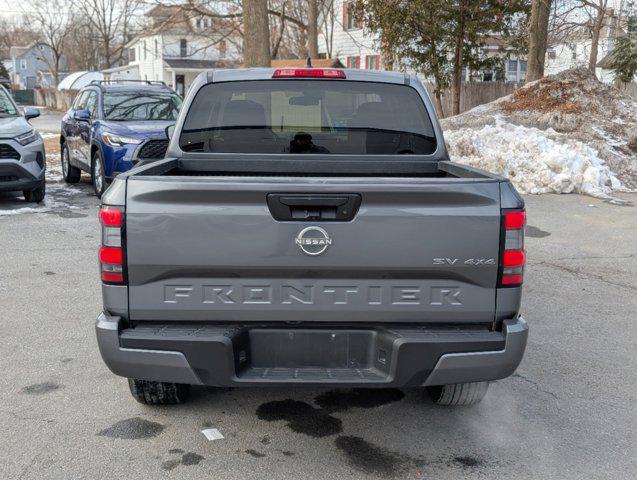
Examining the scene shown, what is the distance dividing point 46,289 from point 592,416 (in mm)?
5019

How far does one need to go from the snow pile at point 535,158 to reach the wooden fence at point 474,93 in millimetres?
9829

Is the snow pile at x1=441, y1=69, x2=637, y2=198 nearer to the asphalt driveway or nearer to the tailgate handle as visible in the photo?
the asphalt driveway

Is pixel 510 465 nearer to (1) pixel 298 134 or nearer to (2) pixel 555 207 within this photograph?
(1) pixel 298 134

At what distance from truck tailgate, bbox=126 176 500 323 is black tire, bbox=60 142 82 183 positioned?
1126cm

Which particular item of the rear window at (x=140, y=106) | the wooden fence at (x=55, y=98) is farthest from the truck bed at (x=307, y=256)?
the wooden fence at (x=55, y=98)

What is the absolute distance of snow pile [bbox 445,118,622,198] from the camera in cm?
1323

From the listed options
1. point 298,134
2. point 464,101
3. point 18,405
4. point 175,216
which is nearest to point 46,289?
point 18,405

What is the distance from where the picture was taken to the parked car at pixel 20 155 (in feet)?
35.0

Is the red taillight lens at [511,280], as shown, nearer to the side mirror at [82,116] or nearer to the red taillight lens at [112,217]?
the red taillight lens at [112,217]

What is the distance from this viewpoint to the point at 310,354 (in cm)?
349

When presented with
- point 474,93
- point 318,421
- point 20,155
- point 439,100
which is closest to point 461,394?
point 318,421

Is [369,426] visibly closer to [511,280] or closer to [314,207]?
[511,280]

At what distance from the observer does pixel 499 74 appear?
80.6 ft

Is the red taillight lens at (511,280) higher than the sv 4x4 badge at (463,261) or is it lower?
lower
